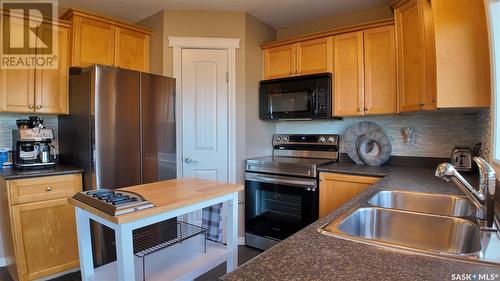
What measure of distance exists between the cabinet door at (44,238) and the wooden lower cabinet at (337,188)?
218cm

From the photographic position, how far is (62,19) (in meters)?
2.68

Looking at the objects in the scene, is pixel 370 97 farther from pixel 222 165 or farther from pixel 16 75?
pixel 16 75

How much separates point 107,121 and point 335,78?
2125mm

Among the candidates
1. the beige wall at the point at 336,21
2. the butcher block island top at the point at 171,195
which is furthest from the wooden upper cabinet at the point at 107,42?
the butcher block island top at the point at 171,195

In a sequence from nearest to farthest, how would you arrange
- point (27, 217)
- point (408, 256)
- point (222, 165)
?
point (408, 256), point (27, 217), point (222, 165)

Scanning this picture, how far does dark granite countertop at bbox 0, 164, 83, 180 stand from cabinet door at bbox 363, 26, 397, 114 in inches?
106

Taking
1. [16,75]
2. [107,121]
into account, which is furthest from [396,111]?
[16,75]

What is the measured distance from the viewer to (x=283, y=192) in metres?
2.63

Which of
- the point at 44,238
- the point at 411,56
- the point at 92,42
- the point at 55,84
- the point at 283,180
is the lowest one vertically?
the point at 44,238

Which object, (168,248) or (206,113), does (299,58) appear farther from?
(168,248)

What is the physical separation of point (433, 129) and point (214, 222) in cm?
213

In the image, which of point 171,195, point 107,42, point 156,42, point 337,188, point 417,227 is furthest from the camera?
point 156,42

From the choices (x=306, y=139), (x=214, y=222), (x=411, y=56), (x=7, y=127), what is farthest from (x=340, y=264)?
(x=7, y=127)

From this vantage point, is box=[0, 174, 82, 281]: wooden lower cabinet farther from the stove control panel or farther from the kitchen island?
the stove control panel
